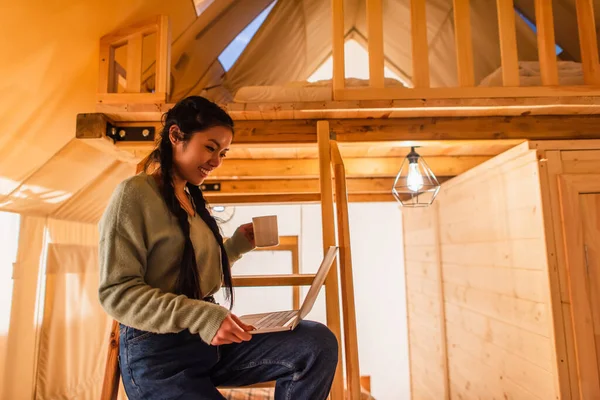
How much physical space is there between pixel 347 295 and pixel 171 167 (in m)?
0.78

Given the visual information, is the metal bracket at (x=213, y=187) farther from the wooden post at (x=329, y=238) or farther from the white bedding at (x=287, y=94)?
the wooden post at (x=329, y=238)

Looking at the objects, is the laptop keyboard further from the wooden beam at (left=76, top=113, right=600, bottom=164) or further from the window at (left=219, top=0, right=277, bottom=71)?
the window at (left=219, top=0, right=277, bottom=71)

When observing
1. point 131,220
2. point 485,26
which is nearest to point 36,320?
point 131,220

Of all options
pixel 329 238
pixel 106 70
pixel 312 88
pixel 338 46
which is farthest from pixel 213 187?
pixel 329 238

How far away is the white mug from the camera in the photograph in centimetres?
119

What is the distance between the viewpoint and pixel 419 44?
1.74 meters

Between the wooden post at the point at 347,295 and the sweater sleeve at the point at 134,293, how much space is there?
2.38 ft

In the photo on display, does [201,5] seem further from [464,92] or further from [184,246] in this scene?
[184,246]

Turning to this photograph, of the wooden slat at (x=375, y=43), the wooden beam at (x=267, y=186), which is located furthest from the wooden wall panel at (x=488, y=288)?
the wooden beam at (x=267, y=186)

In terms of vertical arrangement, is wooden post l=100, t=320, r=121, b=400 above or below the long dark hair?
below

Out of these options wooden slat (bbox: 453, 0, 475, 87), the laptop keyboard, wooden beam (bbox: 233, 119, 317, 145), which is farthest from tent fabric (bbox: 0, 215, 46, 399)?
wooden slat (bbox: 453, 0, 475, 87)

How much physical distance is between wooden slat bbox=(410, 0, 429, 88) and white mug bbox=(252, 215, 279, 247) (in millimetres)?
970

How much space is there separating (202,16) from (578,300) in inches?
89.2

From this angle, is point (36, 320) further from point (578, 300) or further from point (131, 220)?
point (578, 300)
